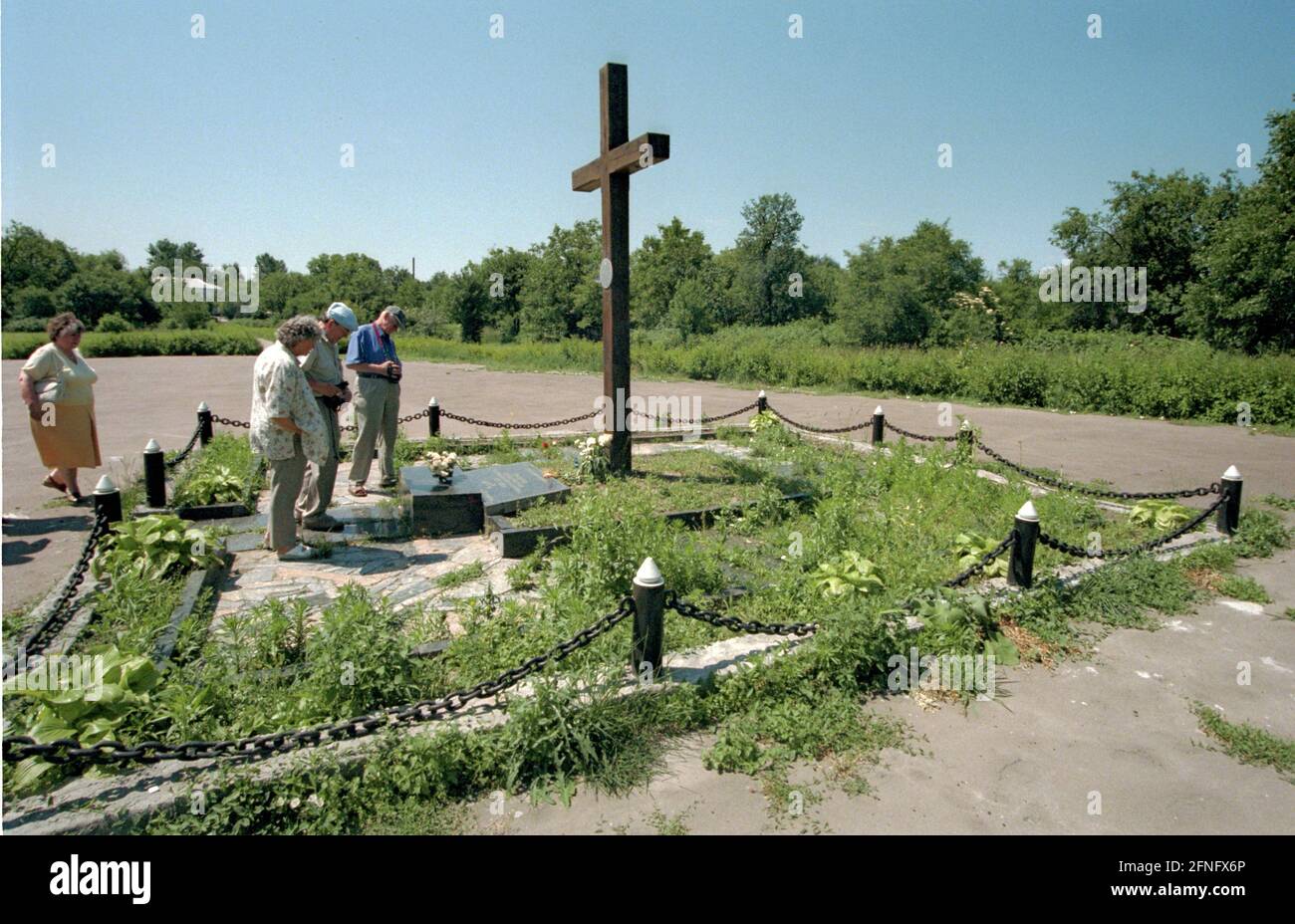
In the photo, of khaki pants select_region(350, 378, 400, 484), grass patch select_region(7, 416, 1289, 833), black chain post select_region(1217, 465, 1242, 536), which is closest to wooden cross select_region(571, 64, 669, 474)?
grass patch select_region(7, 416, 1289, 833)

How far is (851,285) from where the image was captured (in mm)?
35344

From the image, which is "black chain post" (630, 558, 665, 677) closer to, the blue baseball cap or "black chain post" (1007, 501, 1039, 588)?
"black chain post" (1007, 501, 1039, 588)

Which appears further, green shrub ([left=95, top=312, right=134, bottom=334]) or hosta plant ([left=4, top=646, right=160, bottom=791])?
green shrub ([left=95, top=312, right=134, bottom=334])

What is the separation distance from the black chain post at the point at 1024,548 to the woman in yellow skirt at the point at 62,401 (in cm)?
848

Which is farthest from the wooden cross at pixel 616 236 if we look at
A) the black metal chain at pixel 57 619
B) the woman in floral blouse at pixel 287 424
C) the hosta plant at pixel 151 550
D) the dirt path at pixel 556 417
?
the dirt path at pixel 556 417

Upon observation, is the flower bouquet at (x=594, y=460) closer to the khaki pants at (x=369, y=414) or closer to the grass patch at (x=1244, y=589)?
the khaki pants at (x=369, y=414)

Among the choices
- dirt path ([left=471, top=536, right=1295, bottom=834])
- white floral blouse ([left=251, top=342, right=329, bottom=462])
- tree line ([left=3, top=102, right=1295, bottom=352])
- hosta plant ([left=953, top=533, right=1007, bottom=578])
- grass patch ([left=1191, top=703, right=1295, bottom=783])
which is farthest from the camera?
tree line ([left=3, top=102, right=1295, bottom=352])

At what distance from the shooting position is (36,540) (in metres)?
6.75

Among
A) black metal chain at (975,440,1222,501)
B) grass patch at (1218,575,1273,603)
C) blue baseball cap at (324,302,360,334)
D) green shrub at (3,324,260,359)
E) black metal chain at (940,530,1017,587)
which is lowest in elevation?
grass patch at (1218,575,1273,603)

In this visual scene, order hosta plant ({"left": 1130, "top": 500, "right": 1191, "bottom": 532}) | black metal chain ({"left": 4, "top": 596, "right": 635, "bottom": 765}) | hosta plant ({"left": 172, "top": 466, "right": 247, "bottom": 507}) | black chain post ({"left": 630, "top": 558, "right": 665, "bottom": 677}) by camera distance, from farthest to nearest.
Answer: hosta plant ({"left": 172, "top": 466, "right": 247, "bottom": 507})
hosta plant ({"left": 1130, "top": 500, "right": 1191, "bottom": 532})
black chain post ({"left": 630, "top": 558, "right": 665, "bottom": 677})
black metal chain ({"left": 4, "top": 596, "right": 635, "bottom": 765})

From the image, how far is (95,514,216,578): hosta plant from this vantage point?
16.9 ft

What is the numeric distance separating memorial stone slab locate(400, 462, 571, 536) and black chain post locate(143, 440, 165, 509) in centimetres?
212

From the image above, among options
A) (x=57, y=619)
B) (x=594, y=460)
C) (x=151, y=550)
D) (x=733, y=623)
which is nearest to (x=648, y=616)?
(x=733, y=623)

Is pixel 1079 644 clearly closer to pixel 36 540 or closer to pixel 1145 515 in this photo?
pixel 1145 515
